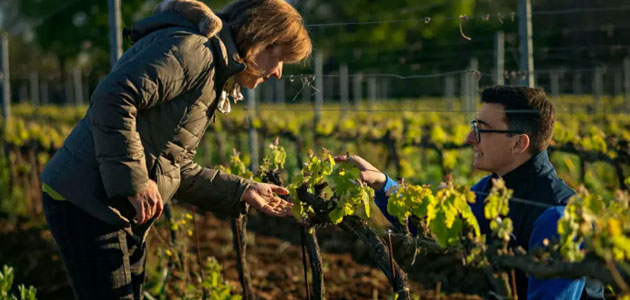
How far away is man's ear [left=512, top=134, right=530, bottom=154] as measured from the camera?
7.63 ft

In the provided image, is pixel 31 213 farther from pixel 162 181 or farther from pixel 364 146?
pixel 162 181

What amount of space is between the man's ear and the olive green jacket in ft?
3.24

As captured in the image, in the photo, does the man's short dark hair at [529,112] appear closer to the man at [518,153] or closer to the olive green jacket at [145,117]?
the man at [518,153]

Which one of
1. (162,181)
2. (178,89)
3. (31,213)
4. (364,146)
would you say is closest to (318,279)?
(162,181)

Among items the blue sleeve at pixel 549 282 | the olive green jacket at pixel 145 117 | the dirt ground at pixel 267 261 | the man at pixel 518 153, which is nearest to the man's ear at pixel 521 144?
the man at pixel 518 153

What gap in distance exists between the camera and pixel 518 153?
234cm

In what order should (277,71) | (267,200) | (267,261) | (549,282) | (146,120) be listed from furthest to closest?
(267,261), (267,200), (277,71), (146,120), (549,282)

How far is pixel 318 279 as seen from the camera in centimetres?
248

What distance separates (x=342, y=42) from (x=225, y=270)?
25.6m

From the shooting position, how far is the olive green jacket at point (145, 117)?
1.88m

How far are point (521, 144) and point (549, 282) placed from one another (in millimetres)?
579

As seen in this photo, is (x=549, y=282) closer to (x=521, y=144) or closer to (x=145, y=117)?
(x=521, y=144)

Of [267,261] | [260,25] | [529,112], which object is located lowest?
[267,261]

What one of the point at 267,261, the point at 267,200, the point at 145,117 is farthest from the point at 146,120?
the point at 267,261
